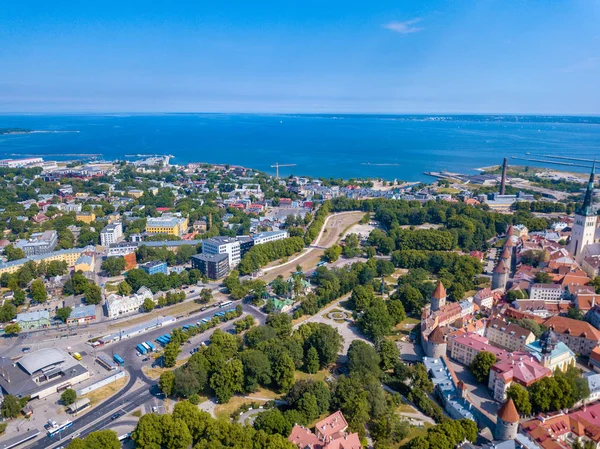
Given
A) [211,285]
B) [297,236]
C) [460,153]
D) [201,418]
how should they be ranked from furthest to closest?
[460,153], [297,236], [211,285], [201,418]

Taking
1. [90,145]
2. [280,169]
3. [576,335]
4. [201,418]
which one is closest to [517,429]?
[576,335]

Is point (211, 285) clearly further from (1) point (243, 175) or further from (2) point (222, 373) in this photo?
(1) point (243, 175)

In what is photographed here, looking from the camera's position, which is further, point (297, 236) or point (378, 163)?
point (378, 163)

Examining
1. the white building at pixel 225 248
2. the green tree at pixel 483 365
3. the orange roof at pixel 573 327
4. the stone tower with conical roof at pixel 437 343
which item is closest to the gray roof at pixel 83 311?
the white building at pixel 225 248

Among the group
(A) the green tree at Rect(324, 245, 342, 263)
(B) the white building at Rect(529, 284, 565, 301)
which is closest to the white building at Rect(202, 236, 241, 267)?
(A) the green tree at Rect(324, 245, 342, 263)

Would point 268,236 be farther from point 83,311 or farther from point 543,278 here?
point 543,278

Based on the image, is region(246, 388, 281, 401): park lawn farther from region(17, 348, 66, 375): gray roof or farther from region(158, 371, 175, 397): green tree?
region(17, 348, 66, 375): gray roof
